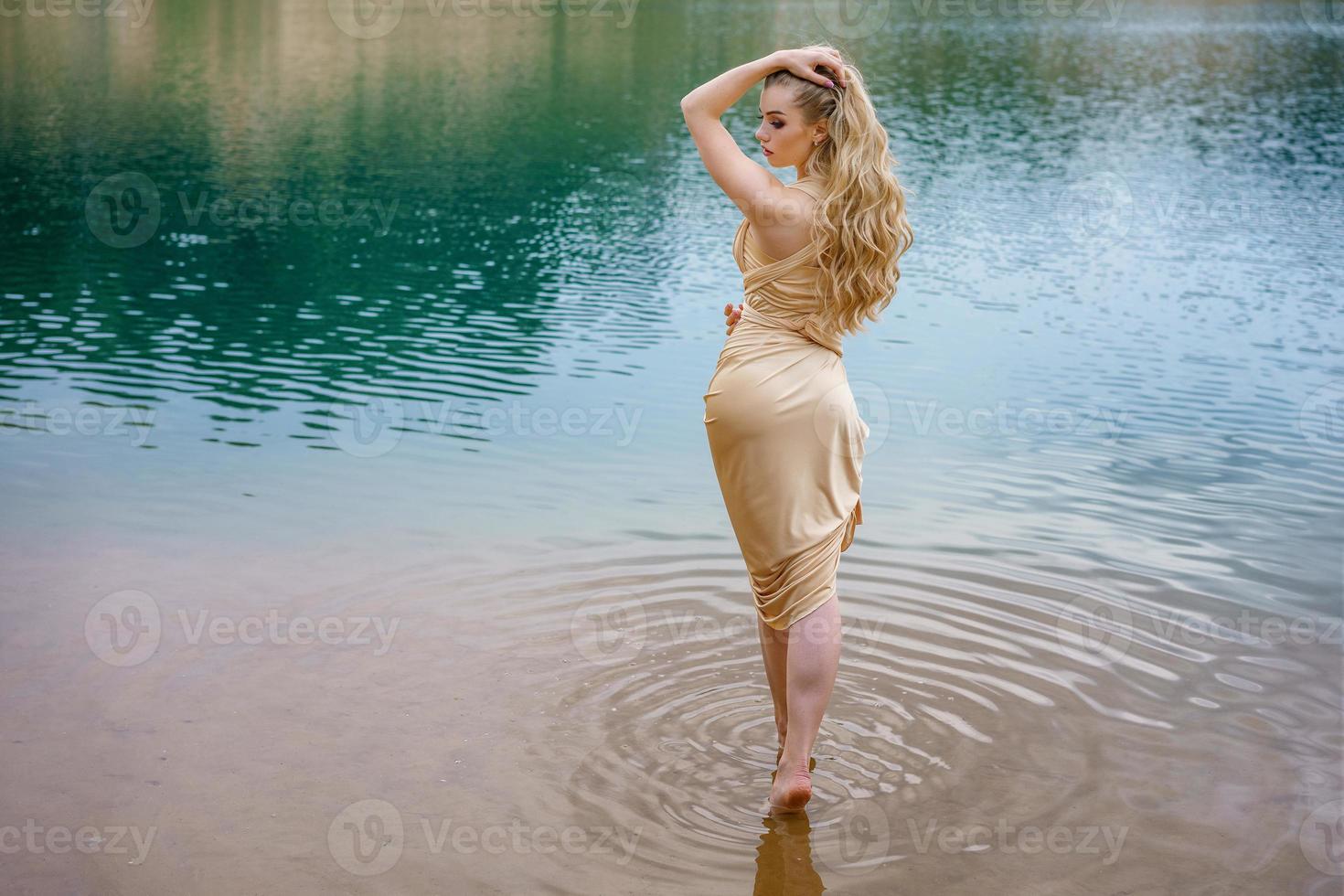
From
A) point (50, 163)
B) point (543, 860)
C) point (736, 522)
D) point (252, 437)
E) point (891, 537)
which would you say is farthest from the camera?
point (50, 163)

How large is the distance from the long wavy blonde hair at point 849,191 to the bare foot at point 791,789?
52.5 inches

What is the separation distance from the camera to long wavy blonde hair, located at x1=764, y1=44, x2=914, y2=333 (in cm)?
358

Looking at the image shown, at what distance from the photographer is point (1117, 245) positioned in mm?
14852

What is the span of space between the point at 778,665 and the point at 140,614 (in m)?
2.59

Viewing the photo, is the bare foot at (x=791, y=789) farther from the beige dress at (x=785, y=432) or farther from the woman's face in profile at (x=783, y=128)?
the woman's face in profile at (x=783, y=128)

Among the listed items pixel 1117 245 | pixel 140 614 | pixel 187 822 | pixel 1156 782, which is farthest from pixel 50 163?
pixel 1156 782

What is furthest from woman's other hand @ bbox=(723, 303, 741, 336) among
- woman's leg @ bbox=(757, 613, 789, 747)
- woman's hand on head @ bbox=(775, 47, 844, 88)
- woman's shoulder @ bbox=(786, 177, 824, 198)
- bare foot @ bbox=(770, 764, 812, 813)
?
bare foot @ bbox=(770, 764, 812, 813)

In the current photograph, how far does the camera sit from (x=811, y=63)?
354 centimetres

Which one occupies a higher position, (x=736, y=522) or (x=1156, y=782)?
(x=736, y=522)

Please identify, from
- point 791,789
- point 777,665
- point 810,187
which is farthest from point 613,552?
point 810,187

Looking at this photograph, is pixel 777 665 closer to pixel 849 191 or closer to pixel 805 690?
pixel 805 690

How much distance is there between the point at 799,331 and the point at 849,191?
16.7 inches

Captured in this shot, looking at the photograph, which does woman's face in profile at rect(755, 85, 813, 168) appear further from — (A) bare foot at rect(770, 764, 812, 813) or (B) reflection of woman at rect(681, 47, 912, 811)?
(A) bare foot at rect(770, 764, 812, 813)

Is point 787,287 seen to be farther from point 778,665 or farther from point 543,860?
point 543,860
